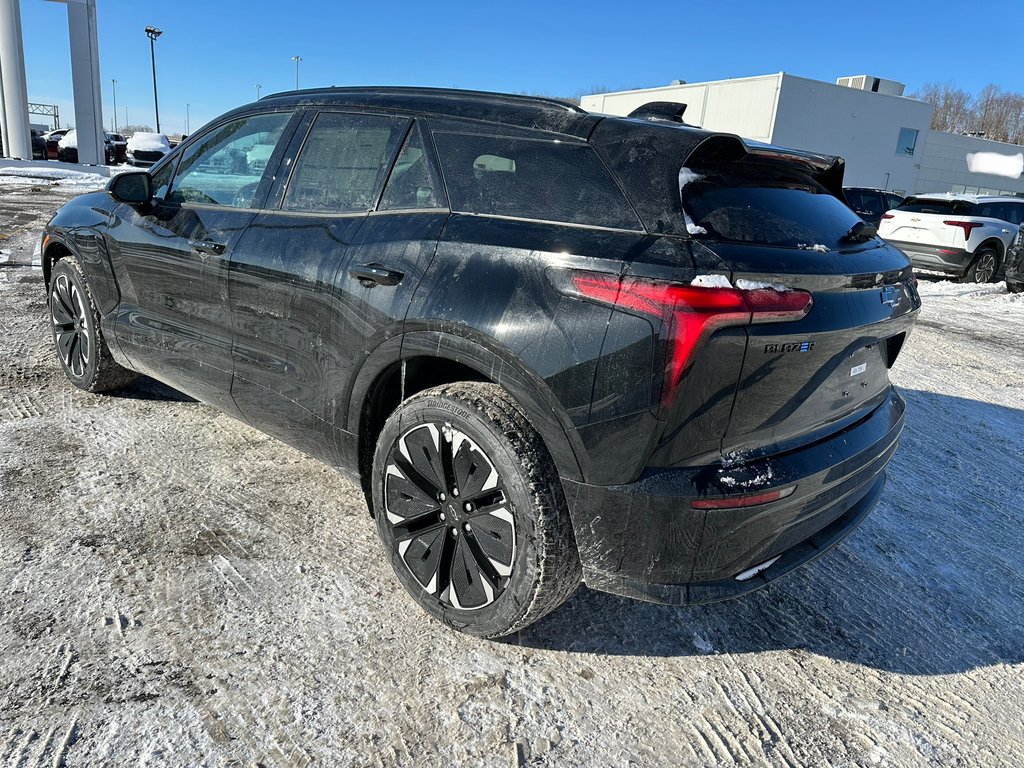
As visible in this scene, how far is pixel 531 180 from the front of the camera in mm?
2309

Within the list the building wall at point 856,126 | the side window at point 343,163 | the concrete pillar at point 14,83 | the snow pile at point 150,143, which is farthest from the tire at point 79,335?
the building wall at point 856,126

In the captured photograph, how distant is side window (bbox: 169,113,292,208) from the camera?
3.23 m

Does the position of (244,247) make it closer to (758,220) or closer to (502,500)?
(502,500)

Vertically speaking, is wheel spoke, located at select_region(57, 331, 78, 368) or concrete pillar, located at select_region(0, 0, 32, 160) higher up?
concrete pillar, located at select_region(0, 0, 32, 160)

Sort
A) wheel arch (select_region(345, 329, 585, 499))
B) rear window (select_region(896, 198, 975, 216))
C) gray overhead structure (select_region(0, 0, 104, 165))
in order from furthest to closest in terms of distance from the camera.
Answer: gray overhead structure (select_region(0, 0, 104, 165)) → rear window (select_region(896, 198, 975, 216)) → wheel arch (select_region(345, 329, 585, 499))

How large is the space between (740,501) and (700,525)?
0.13m

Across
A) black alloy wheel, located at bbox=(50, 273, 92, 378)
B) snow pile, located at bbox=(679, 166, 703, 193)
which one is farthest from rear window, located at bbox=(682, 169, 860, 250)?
black alloy wheel, located at bbox=(50, 273, 92, 378)

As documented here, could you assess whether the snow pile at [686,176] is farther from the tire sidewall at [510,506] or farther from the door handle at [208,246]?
the door handle at [208,246]

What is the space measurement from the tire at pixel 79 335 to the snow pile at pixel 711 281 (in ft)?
12.0

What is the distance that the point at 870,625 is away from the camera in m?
2.65

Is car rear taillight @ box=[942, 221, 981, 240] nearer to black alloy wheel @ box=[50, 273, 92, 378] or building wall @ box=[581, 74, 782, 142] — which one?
black alloy wheel @ box=[50, 273, 92, 378]

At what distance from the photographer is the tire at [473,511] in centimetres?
213

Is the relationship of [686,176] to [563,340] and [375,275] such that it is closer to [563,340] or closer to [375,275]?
[563,340]

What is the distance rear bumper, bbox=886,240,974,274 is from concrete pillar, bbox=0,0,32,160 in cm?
3488
